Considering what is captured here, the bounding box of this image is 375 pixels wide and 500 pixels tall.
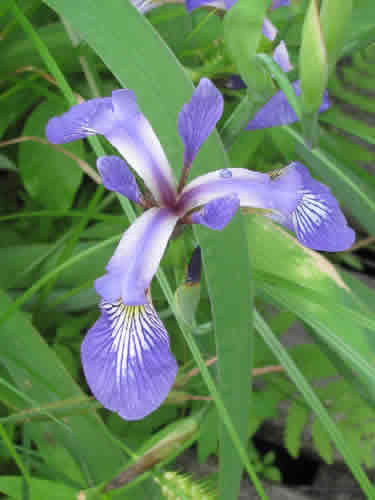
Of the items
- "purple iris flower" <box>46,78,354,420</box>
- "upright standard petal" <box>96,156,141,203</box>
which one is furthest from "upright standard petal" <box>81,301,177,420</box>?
"upright standard petal" <box>96,156,141,203</box>

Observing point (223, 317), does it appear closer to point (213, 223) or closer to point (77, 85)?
point (213, 223)

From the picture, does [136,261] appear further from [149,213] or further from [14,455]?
[14,455]

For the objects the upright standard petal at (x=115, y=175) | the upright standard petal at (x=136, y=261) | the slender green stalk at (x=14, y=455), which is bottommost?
the slender green stalk at (x=14, y=455)

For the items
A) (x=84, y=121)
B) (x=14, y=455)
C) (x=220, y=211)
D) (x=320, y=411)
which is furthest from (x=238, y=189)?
(x=14, y=455)

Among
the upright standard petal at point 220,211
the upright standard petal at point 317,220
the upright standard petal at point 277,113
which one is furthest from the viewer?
the upright standard petal at point 277,113

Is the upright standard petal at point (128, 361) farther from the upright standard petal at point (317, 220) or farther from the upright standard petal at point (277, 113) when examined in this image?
the upright standard petal at point (277, 113)

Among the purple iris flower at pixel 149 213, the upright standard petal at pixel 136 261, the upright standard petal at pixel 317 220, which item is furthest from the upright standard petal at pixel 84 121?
the upright standard petal at pixel 317 220
